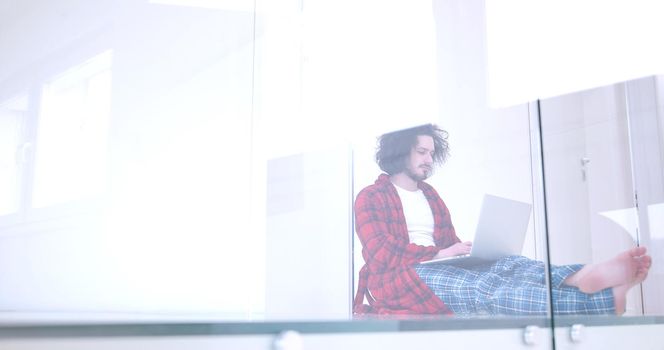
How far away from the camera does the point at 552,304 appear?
1.69 m

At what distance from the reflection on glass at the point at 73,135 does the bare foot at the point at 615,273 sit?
1.33 metres

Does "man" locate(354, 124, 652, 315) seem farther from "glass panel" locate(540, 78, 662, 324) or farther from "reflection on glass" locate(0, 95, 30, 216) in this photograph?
"reflection on glass" locate(0, 95, 30, 216)

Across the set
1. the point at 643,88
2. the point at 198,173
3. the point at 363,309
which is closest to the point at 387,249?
the point at 363,309

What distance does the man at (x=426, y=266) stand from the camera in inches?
77.9

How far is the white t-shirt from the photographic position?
2203 millimetres

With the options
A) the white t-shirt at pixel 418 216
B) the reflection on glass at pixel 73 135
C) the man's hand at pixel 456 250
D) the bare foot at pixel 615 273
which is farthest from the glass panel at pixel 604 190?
the reflection on glass at pixel 73 135

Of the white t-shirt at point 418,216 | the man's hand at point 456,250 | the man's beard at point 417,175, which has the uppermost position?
the man's beard at point 417,175

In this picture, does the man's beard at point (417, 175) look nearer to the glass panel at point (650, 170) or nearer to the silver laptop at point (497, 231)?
the silver laptop at point (497, 231)

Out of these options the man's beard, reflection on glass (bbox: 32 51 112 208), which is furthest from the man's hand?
reflection on glass (bbox: 32 51 112 208)

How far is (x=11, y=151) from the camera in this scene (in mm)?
1868

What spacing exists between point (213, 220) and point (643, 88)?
143cm

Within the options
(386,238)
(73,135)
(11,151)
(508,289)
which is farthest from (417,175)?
(11,151)

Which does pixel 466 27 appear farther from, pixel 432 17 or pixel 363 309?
pixel 363 309

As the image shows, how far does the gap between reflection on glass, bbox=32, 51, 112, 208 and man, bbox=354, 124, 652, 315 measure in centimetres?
80
